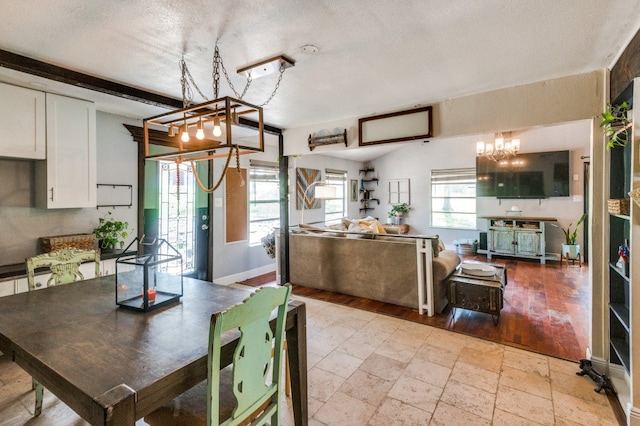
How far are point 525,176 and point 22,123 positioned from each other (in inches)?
308

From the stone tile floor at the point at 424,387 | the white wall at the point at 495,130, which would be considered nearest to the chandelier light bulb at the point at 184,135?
the stone tile floor at the point at 424,387

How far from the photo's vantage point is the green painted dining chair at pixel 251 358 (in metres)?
1.14

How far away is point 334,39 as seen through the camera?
200 centimetres

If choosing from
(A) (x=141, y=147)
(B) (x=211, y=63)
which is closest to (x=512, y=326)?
(B) (x=211, y=63)

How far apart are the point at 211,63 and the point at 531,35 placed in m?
2.14

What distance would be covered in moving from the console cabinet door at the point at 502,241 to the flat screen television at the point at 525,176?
31.7 inches

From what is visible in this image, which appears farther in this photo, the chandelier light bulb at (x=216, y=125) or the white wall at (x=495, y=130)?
the white wall at (x=495, y=130)

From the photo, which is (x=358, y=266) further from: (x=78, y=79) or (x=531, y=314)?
(x=78, y=79)

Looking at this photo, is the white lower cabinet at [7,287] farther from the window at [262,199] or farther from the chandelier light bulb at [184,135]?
the window at [262,199]

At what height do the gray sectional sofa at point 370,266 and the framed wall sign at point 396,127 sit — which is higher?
the framed wall sign at point 396,127

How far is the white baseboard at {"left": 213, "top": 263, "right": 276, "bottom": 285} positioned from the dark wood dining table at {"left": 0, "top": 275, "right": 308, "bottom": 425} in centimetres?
288

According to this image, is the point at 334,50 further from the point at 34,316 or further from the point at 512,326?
the point at 512,326

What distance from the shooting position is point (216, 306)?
5.88ft

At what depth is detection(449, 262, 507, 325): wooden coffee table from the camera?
325cm
